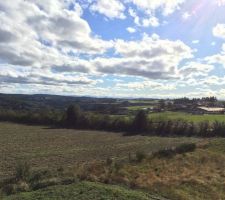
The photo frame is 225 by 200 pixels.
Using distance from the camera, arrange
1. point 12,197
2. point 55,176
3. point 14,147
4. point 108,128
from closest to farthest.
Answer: point 12,197 < point 55,176 < point 14,147 < point 108,128

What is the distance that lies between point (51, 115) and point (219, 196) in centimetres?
8835

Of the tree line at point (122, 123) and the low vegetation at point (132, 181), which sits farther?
the tree line at point (122, 123)

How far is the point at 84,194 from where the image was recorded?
1891cm

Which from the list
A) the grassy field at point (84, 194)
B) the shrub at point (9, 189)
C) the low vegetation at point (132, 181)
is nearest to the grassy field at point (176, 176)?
the low vegetation at point (132, 181)

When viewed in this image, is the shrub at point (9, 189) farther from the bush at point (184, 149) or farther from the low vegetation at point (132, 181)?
the bush at point (184, 149)

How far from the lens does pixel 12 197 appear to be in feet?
60.3

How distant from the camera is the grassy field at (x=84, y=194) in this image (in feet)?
60.0

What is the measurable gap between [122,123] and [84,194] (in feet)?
250

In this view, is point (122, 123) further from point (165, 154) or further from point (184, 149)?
point (165, 154)

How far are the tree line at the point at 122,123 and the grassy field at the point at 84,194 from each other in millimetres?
65140

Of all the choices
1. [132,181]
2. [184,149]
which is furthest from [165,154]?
[132,181]

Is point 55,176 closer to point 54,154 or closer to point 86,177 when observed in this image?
point 86,177

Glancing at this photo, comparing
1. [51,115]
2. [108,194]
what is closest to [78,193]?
[108,194]

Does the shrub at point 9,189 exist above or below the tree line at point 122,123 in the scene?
above
